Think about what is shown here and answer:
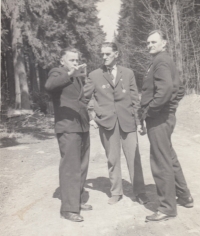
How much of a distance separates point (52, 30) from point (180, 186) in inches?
531

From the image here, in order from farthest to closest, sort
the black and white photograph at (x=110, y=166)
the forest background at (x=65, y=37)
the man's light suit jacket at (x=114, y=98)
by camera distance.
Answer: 1. the forest background at (x=65, y=37)
2. the man's light suit jacket at (x=114, y=98)
3. the black and white photograph at (x=110, y=166)

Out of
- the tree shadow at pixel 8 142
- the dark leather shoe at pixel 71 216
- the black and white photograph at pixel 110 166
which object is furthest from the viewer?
the tree shadow at pixel 8 142

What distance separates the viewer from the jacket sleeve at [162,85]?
337cm

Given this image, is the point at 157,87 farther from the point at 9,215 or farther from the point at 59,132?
the point at 9,215

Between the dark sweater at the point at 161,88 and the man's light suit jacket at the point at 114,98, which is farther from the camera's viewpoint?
the man's light suit jacket at the point at 114,98

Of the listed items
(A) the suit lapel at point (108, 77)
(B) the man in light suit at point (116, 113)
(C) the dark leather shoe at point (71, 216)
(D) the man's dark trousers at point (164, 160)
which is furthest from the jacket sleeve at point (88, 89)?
(C) the dark leather shoe at point (71, 216)

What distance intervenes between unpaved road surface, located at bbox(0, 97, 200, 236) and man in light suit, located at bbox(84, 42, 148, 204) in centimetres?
35

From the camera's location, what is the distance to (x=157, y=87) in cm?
A: 341

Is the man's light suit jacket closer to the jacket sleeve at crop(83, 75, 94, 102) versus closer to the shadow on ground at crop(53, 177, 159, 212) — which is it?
the jacket sleeve at crop(83, 75, 94, 102)

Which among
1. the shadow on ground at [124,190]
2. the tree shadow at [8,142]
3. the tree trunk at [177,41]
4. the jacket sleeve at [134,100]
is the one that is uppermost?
the tree trunk at [177,41]

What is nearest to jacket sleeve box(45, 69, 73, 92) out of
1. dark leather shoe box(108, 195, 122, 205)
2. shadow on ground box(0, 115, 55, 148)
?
dark leather shoe box(108, 195, 122, 205)

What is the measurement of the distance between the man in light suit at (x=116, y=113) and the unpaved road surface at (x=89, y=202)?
13.7 inches

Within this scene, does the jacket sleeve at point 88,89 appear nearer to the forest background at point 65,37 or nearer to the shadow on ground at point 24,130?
the shadow on ground at point 24,130


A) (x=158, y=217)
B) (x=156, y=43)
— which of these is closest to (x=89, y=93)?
(x=156, y=43)
